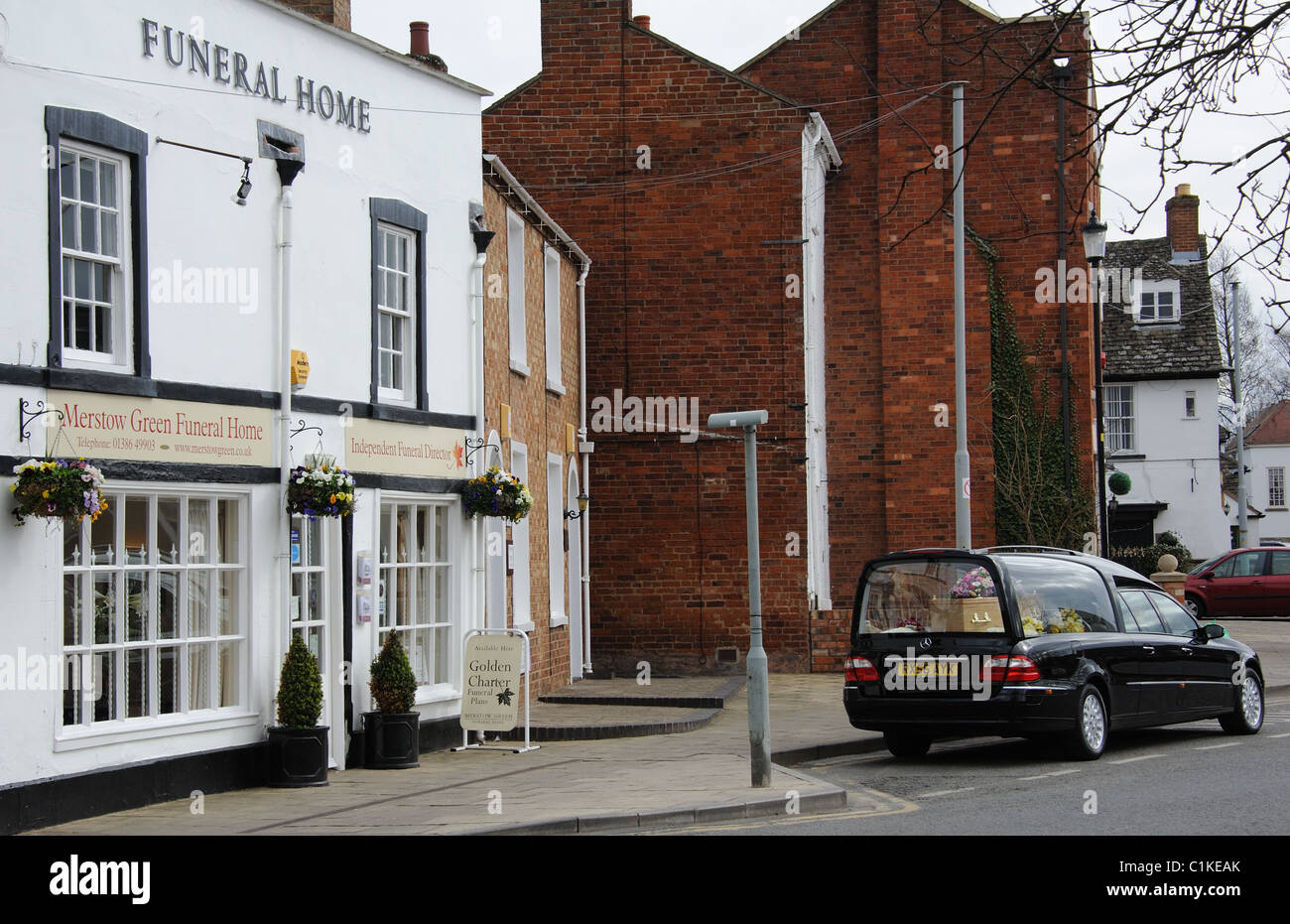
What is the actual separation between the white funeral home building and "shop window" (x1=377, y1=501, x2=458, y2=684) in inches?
1.1

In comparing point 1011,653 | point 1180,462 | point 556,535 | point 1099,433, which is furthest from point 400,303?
point 1180,462

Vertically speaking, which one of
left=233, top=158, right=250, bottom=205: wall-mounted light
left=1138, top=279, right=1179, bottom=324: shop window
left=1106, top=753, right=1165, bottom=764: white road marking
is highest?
left=1138, top=279, right=1179, bottom=324: shop window

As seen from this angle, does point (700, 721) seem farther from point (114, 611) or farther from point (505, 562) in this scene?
point (114, 611)

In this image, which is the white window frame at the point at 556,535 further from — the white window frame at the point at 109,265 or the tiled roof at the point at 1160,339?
the tiled roof at the point at 1160,339

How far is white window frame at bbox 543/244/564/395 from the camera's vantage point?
65.6 feet

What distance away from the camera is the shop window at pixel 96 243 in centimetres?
1051

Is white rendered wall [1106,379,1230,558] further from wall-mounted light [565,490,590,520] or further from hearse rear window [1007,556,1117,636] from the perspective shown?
hearse rear window [1007,556,1117,636]

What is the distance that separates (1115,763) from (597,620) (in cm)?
1096

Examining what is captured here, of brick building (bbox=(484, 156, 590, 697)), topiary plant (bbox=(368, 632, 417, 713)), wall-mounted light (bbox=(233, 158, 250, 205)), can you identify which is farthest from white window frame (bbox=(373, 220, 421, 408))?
topiary plant (bbox=(368, 632, 417, 713))

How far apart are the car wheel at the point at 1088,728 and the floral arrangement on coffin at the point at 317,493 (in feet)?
21.5
